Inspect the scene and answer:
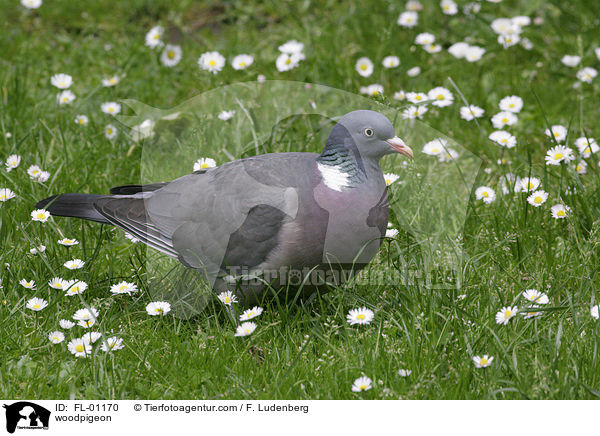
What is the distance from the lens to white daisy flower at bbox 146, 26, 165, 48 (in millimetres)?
5484

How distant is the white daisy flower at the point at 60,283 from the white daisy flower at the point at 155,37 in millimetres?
2629

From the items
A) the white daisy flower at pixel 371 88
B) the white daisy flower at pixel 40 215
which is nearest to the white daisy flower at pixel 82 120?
the white daisy flower at pixel 40 215

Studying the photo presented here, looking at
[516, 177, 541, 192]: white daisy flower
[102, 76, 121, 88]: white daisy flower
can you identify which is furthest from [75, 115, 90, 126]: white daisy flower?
[516, 177, 541, 192]: white daisy flower

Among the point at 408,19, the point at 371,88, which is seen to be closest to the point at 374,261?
the point at 371,88

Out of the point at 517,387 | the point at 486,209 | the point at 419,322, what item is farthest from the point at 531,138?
the point at 517,387

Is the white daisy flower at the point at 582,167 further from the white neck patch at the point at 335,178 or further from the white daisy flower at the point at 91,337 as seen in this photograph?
the white daisy flower at the point at 91,337

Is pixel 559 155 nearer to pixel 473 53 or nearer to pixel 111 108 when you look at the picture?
pixel 473 53

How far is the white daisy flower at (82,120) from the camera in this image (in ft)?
15.3

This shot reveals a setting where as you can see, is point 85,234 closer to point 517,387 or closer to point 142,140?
point 142,140

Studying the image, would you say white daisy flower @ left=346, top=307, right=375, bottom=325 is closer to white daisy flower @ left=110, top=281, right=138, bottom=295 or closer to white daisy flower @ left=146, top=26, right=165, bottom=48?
white daisy flower @ left=110, top=281, right=138, bottom=295

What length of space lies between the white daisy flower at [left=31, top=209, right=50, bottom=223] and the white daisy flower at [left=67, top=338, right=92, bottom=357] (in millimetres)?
813

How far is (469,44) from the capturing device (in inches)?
216

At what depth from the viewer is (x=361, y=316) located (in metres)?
3.00
